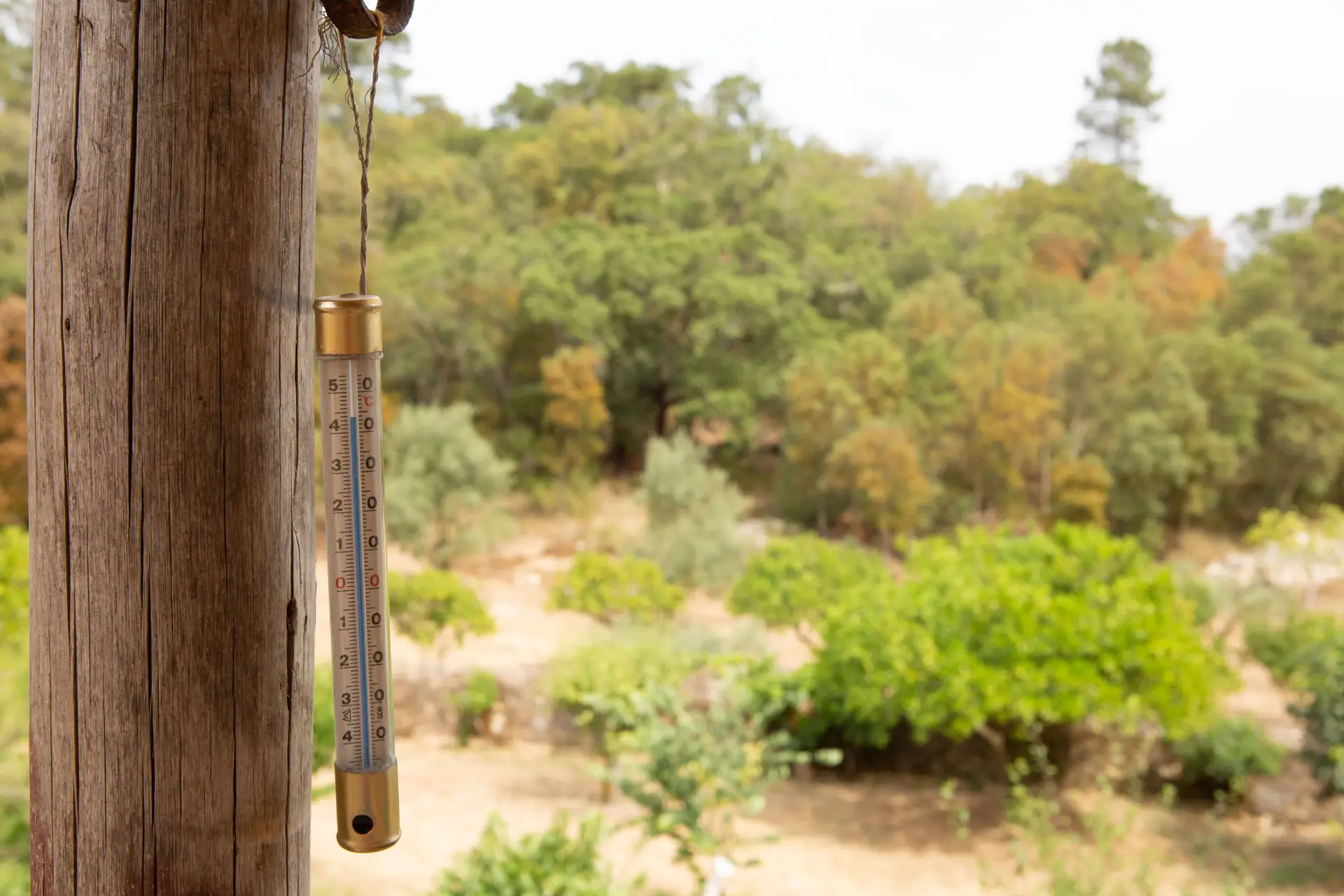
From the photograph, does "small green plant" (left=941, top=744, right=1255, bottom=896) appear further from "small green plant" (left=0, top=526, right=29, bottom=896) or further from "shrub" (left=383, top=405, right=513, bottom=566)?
"shrub" (left=383, top=405, right=513, bottom=566)

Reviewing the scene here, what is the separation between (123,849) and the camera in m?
0.52

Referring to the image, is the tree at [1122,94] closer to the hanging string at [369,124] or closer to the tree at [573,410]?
the tree at [573,410]

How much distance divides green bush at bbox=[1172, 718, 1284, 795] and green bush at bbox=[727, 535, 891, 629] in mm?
1271

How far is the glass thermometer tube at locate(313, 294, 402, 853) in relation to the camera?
0.55 m

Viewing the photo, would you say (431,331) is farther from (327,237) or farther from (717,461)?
(717,461)

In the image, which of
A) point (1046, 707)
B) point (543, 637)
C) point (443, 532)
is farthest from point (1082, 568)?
point (443, 532)

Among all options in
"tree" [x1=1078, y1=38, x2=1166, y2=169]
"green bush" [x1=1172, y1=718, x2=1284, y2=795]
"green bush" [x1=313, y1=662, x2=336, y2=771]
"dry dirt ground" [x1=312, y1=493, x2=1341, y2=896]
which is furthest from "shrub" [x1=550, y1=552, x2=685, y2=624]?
"tree" [x1=1078, y1=38, x2=1166, y2=169]

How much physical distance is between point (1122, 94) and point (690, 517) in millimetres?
3135

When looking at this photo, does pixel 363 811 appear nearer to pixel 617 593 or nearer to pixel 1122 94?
pixel 617 593

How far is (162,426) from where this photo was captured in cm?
51

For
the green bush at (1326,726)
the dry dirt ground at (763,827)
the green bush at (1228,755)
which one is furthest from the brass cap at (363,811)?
the green bush at (1228,755)

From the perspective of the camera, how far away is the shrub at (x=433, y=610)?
4.65 meters

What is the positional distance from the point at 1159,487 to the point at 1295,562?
68 centimetres

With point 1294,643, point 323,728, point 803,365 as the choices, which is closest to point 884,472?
point 803,365
